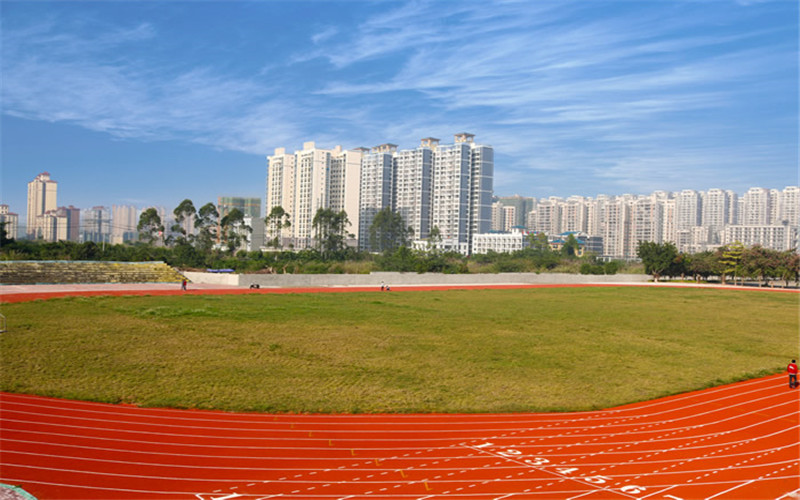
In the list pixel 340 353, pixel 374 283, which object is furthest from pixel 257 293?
pixel 340 353

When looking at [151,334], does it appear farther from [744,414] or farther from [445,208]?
[445,208]

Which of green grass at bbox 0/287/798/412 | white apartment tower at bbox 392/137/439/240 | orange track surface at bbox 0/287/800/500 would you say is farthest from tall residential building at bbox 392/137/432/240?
orange track surface at bbox 0/287/800/500

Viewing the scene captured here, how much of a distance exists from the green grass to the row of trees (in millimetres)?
26145

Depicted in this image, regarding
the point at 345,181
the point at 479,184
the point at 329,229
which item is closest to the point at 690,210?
the point at 479,184

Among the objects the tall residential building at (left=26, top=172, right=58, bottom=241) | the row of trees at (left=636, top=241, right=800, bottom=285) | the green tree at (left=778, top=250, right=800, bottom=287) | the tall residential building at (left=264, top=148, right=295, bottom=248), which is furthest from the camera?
the tall residential building at (left=264, top=148, right=295, bottom=248)

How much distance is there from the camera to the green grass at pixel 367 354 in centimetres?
1144

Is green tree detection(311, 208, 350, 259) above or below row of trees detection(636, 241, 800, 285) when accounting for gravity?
above

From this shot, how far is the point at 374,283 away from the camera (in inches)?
1646

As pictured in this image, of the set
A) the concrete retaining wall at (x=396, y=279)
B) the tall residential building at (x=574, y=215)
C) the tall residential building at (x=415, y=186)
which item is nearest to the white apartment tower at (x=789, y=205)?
the tall residential building at (x=574, y=215)

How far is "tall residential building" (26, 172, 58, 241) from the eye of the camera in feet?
327

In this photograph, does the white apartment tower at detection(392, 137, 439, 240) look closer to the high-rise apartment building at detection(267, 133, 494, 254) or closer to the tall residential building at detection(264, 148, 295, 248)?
the high-rise apartment building at detection(267, 133, 494, 254)

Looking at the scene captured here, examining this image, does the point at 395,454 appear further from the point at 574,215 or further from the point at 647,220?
the point at 574,215

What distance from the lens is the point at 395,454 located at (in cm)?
840

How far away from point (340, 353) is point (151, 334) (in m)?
5.73
